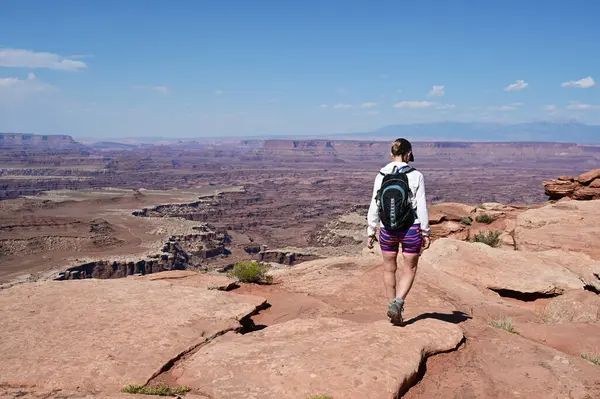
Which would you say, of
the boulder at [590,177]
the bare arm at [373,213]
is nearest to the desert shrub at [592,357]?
the bare arm at [373,213]

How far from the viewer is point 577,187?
61.6 ft

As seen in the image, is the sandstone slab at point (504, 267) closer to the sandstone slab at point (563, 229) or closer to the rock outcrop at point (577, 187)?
the sandstone slab at point (563, 229)

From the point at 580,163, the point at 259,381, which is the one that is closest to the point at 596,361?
the point at 259,381

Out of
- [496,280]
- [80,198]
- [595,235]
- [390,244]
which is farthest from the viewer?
[80,198]

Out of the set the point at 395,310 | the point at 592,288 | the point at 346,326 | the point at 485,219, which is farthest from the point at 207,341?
the point at 485,219

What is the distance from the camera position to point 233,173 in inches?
6649

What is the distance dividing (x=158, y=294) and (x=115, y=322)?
3.79 ft

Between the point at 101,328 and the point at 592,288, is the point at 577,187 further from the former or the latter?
the point at 101,328

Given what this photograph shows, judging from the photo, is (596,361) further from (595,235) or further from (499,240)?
(499,240)

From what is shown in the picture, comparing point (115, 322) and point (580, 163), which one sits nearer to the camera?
point (115, 322)

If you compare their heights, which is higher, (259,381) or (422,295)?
(259,381)

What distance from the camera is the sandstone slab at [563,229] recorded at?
12273mm

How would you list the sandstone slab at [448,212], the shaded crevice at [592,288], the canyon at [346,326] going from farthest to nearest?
the sandstone slab at [448,212], the shaded crevice at [592,288], the canyon at [346,326]

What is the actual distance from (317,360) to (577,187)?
1824 cm
